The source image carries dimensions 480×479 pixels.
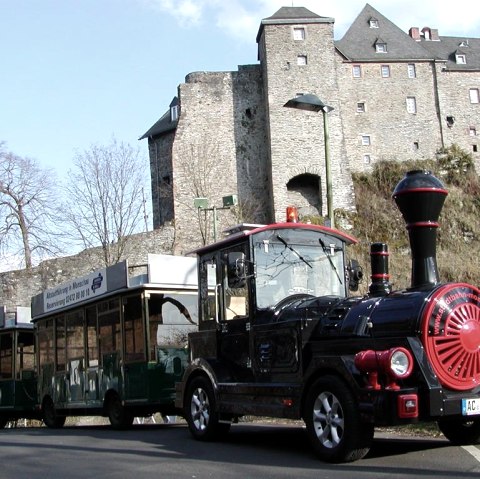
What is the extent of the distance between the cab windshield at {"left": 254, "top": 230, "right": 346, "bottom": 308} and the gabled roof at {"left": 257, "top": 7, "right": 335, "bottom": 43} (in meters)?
44.8

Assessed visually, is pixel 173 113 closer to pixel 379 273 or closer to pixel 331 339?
pixel 379 273

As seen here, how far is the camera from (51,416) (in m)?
17.8

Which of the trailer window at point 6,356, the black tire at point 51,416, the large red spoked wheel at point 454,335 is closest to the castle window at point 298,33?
the trailer window at point 6,356

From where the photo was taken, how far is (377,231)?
49312mm

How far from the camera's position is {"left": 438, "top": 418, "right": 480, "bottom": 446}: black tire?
351 inches

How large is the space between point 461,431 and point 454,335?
1.73 meters

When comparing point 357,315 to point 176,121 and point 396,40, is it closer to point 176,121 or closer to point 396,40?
point 176,121

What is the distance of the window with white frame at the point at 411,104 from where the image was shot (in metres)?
58.4

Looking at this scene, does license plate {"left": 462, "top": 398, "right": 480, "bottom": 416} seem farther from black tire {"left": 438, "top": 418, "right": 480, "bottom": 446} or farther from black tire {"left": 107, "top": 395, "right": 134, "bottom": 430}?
black tire {"left": 107, "top": 395, "right": 134, "bottom": 430}

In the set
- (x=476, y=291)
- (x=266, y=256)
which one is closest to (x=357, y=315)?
(x=476, y=291)

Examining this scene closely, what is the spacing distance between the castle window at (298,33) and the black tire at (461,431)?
46.4 m

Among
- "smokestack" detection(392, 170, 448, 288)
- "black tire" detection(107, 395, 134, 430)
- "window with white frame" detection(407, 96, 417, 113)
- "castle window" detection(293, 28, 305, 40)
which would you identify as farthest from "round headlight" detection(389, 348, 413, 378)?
"window with white frame" detection(407, 96, 417, 113)

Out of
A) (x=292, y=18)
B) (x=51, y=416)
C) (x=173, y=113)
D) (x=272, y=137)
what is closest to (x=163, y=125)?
(x=173, y=113)

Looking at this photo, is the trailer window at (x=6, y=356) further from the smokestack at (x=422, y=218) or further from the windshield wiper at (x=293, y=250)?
the smokestack at (x=422, y=218)
